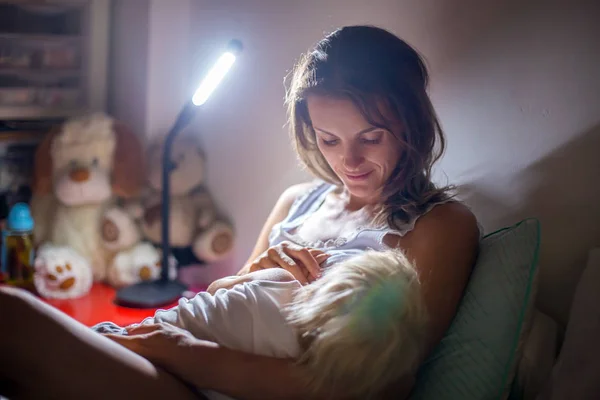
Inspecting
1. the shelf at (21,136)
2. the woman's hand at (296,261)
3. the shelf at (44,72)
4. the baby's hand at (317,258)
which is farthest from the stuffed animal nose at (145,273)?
the baby's hand at (317,258)

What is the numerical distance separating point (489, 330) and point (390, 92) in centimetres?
43

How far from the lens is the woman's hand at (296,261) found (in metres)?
1.08

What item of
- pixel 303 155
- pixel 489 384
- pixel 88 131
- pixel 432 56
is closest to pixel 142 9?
pixel 88 131

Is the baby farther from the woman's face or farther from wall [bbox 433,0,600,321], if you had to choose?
wall [bbox 433,0,600,321]

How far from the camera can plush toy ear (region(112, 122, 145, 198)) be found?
181 centimetres

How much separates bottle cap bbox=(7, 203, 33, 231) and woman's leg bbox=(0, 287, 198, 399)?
2.79 feet

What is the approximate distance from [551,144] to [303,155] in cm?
49

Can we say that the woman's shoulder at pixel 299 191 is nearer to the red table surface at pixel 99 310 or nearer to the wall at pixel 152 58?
the red table surface at pixel 99 310

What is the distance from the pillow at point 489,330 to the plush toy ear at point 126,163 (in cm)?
106

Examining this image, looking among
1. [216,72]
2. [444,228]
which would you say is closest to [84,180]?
[216,72]

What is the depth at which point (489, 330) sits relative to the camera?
1.04 m

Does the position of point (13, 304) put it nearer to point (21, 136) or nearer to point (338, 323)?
point (338, 323)

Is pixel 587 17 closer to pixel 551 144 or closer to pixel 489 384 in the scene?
pixel 551 144

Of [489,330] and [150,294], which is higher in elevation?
A: [489,330]
